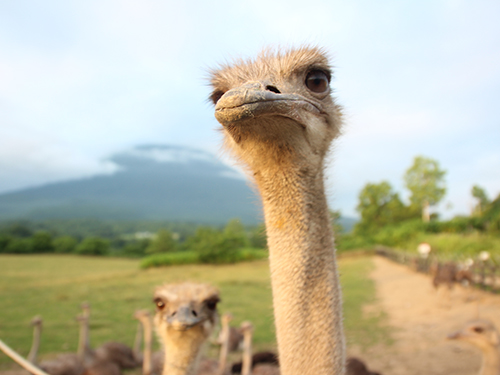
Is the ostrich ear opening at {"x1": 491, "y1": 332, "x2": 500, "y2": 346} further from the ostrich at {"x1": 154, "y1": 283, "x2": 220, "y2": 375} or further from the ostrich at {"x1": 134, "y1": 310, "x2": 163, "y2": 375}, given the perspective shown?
the ostrich at {"x1": 134, "y1": 310, "x2": 163, "y2": 375}

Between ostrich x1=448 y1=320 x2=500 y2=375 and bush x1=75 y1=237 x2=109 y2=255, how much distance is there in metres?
32.2

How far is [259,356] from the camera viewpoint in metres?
4.02

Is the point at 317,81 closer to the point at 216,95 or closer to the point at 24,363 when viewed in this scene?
the point at 216,95

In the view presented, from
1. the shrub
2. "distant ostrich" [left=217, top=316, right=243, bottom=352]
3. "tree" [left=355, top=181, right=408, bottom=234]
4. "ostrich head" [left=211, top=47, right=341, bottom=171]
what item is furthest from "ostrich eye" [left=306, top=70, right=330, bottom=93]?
"tree" [left=355, top=181, right=408, bottom=234]

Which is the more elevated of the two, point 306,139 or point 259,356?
point 306,139

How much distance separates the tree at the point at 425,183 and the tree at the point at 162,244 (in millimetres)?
25043

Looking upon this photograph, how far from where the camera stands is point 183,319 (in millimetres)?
1938

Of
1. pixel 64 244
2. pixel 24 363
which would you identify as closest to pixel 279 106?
pixel 24 363

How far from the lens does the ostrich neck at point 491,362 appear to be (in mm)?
3090

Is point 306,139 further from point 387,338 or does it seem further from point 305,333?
point 387,338

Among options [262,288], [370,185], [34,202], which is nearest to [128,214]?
[34,202]

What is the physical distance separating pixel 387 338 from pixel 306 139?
6.60 m

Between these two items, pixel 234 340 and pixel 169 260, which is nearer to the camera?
pixel 234 340

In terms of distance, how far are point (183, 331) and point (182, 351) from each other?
0.14 metres
